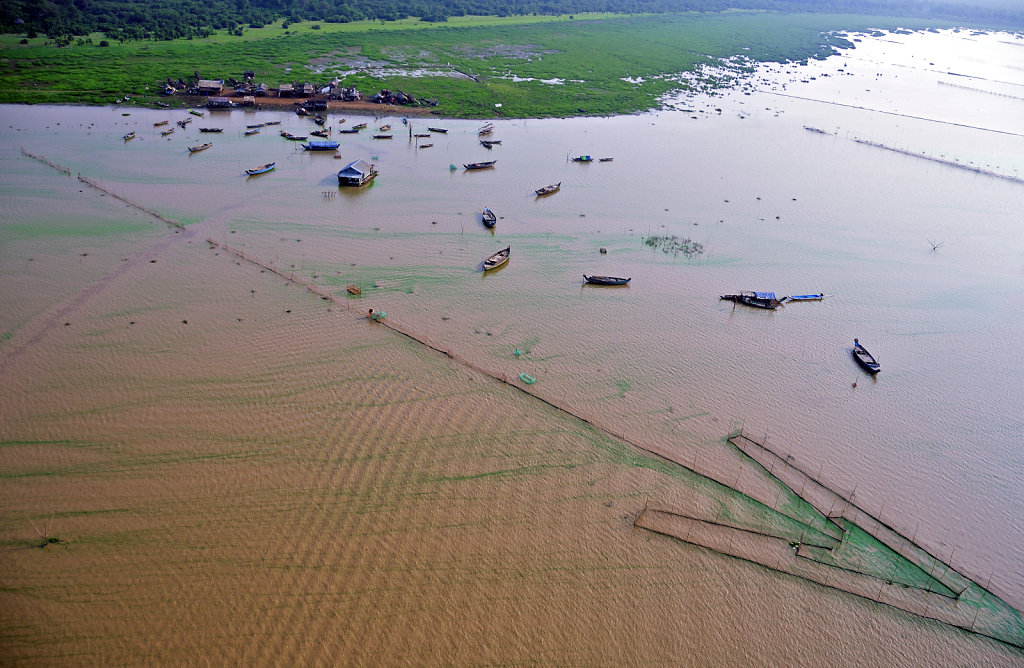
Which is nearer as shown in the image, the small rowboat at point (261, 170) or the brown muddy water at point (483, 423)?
the brown muddy water at point (483, 423)

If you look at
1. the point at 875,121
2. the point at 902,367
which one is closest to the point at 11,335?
the point at 902,367

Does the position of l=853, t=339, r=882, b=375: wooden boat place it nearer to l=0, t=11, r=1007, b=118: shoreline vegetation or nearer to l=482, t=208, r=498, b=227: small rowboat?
l=482, t=208, r=498, b=227: small rowboat

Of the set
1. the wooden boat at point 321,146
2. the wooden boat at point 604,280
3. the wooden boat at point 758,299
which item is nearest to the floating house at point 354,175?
the wooden boat at point 321,146

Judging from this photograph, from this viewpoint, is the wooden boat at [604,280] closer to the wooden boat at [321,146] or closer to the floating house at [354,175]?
the floating house at [354,175]

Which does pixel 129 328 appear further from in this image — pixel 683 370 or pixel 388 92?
pixel 388 92

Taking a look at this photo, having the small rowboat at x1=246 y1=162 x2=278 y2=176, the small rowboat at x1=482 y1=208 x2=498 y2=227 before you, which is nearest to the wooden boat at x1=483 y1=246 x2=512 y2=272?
the small rowboat at x1=482 y1=208 x2=498 y2=227

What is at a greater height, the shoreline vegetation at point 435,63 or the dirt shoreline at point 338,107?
the shoreline vegetation at point 435,63
